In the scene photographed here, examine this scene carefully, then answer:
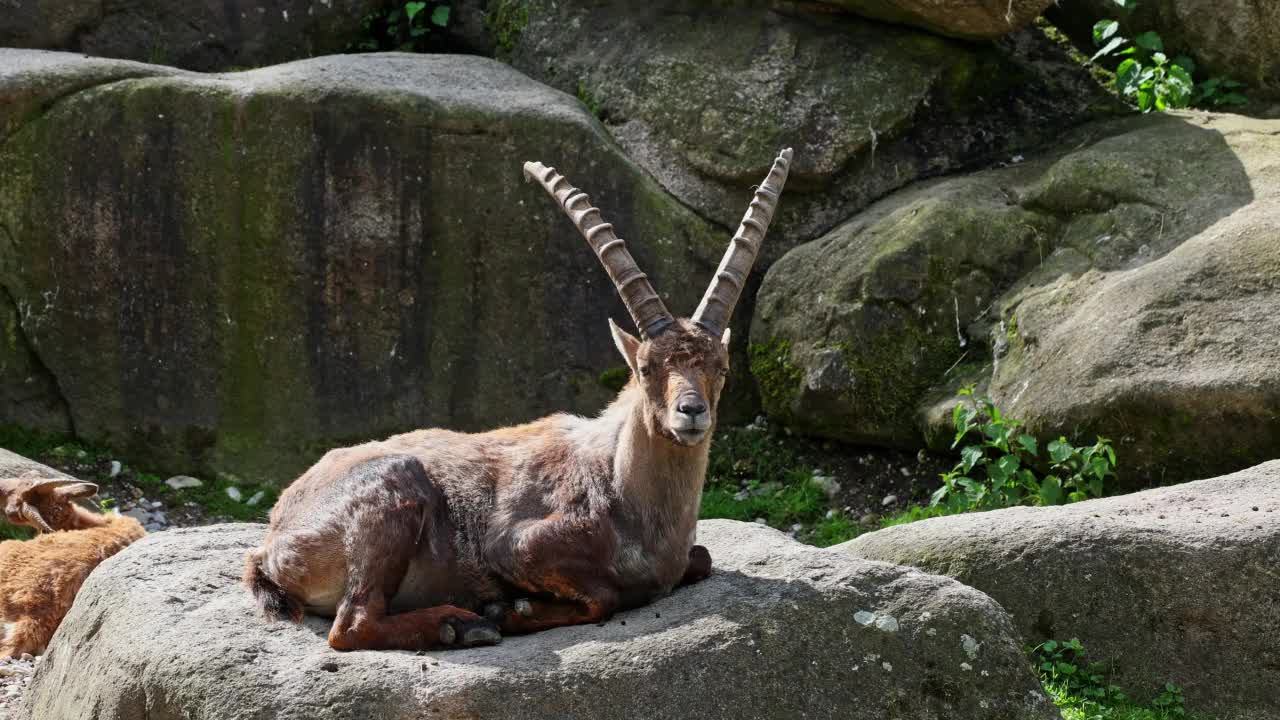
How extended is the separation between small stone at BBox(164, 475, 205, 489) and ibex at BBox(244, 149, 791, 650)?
4.72m

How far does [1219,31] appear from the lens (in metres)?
11.8

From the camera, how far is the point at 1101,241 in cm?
1017

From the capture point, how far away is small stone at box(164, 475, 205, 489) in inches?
434

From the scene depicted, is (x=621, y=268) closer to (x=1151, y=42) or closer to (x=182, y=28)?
(x=1151, y=42)

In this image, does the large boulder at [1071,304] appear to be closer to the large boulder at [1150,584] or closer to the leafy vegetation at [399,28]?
the large boulder at [1150,584]

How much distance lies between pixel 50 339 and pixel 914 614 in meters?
7.63

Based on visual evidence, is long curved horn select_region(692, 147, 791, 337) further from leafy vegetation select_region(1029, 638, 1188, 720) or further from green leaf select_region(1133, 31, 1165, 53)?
green leaf select_region(1133, 31, 1165, 53)

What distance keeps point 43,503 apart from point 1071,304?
260 inches

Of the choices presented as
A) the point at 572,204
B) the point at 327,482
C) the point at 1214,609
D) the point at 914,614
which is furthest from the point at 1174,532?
the point at 327,482

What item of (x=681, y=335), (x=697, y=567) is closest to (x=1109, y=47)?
(x=681, y=335)

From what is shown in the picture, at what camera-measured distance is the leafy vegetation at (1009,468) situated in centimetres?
903

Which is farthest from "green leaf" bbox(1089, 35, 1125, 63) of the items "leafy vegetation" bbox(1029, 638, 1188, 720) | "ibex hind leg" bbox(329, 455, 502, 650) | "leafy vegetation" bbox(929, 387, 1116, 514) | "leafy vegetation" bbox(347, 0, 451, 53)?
"ibex hind leg" bbox(329, 455, 502, 650)

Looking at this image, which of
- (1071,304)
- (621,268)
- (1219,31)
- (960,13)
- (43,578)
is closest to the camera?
(621,268)

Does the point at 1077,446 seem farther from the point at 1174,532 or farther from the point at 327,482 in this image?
the point at 327,482
